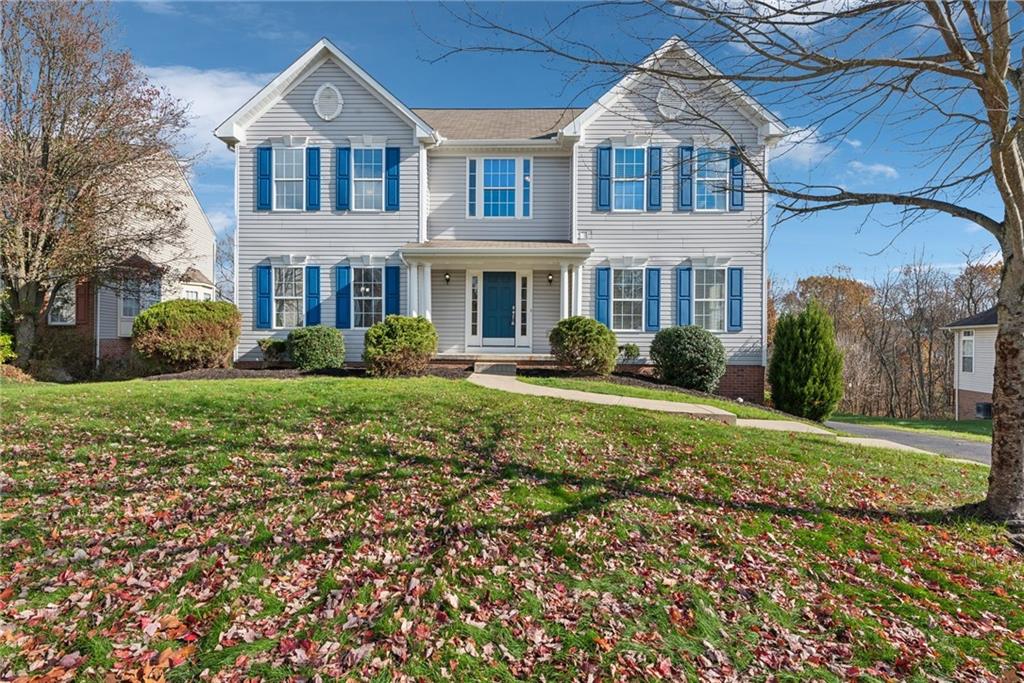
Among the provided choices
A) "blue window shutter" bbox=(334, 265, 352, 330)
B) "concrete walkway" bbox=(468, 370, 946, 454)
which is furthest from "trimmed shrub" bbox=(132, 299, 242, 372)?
"concrete walkway" bbox=(468, 370, 946, 454)

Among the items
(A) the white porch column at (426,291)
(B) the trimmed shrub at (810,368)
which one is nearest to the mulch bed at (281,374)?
(A) the white porch column at (426,291)

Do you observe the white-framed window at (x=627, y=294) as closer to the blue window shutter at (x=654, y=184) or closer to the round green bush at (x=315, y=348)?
the blue window shutter at (x=654, y=184)

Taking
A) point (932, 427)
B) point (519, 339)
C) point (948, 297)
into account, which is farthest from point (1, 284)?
point (948, 297)

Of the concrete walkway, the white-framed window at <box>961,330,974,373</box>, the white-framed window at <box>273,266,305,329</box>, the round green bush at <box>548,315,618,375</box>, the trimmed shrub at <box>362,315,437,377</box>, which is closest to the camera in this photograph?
the concrete walkway

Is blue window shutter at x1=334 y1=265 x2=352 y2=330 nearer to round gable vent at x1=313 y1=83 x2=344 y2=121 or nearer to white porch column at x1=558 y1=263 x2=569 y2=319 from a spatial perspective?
round gable vent at x1=313 y1=83 x2=344 y2=121

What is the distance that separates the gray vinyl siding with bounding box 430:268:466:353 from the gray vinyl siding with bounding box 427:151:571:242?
1192 mm

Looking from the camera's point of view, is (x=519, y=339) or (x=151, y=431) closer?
(x=151, y=431)

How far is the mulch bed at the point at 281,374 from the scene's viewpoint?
36.8ft

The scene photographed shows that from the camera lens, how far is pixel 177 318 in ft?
38.2

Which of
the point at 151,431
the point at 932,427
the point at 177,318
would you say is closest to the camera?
the point at 151,431

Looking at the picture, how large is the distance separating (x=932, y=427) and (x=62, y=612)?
1945 centimetres

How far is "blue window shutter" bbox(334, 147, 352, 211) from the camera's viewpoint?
45.4ft

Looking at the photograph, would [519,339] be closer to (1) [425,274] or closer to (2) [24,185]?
(1) [425,274]

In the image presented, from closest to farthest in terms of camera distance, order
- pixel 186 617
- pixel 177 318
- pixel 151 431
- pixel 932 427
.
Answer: pixel 186 617 → pixel 151 431 → pixel 177 318 → pixel 932 427
